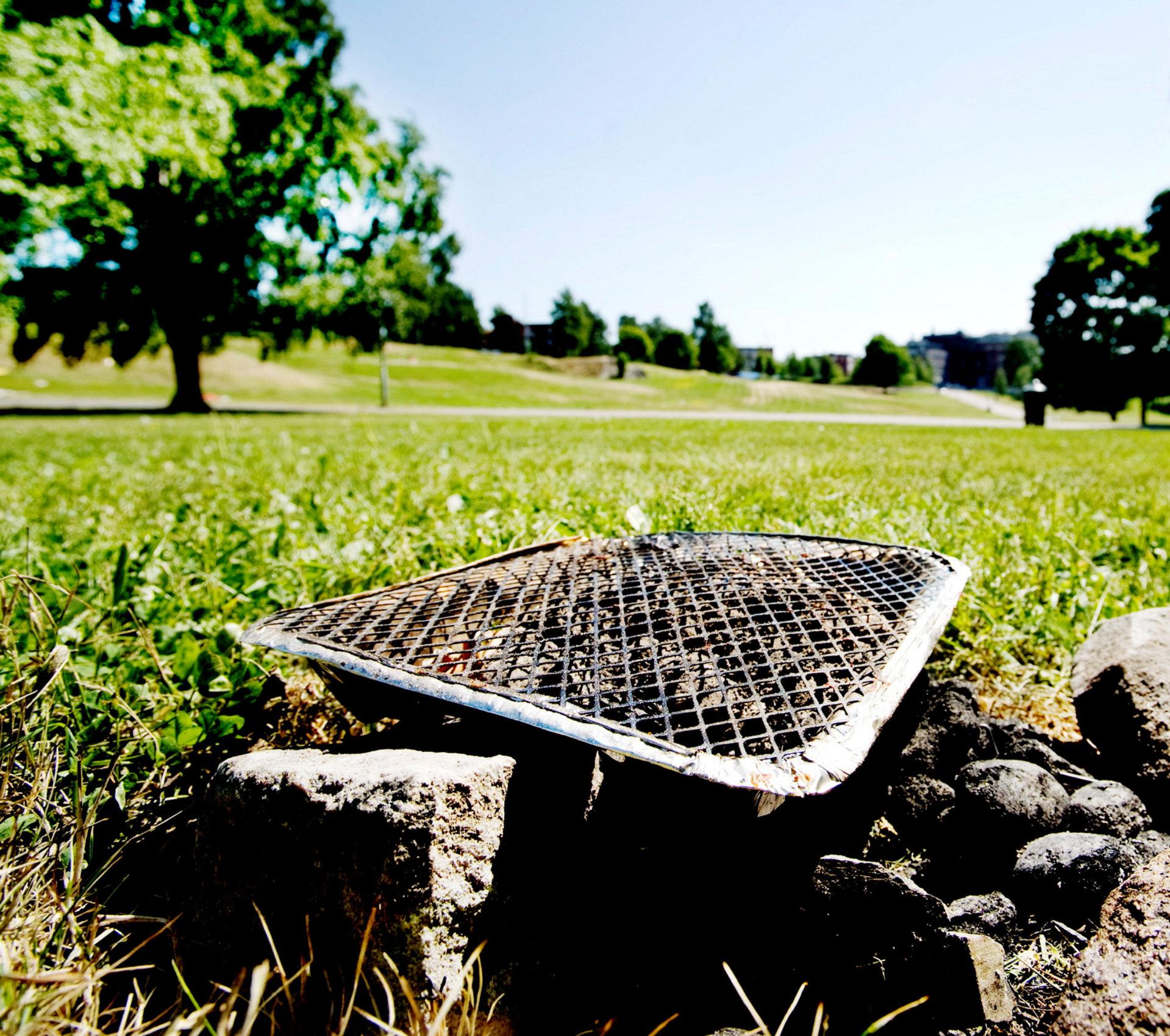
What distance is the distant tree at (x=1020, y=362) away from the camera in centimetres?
8862

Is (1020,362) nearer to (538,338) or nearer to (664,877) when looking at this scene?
(538,338)

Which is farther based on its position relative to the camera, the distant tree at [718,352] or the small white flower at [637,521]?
the distant tree at [718,352]

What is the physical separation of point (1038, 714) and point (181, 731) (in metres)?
2.44

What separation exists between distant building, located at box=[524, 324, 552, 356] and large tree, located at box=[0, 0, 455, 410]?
228ft

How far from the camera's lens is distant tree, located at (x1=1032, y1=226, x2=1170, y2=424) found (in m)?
42.1

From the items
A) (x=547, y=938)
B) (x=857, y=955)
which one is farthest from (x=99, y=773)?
(x=857, y=955)

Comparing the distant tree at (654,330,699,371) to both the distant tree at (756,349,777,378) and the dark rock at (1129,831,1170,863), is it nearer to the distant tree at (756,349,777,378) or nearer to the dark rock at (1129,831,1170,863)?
the distant tree at (756,349,777,378)

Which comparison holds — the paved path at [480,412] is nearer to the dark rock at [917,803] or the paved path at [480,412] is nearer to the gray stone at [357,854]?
the dark rock at [917,803]

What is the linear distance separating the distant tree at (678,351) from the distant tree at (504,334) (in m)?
26.1

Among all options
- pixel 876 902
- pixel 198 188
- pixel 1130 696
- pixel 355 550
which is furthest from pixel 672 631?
pixel 198 188

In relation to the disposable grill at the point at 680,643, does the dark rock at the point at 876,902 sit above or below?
below

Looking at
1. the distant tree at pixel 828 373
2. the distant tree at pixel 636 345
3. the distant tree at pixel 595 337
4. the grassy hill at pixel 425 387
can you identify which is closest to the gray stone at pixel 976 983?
the grassy hill at pixel 425 387

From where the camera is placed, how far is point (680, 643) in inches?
61.7

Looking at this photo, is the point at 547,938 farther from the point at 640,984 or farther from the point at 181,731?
the point at 181,731
